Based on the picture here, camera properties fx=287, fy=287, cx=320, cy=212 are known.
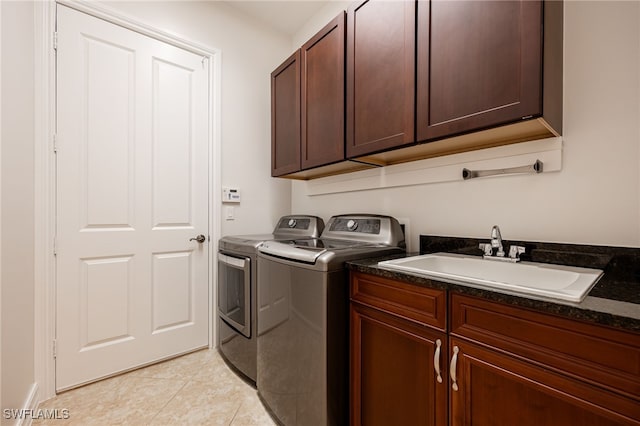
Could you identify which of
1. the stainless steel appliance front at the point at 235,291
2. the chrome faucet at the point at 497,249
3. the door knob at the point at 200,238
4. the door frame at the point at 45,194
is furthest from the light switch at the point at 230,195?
the chrome faucet at the point at 497,249

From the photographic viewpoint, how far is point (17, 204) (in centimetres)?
142

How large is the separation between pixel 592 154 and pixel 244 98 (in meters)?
2.40

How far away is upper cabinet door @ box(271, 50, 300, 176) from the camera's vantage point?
208cm

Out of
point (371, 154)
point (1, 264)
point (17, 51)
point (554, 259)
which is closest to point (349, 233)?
point (371, 154)

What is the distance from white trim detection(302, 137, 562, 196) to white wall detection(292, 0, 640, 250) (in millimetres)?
62

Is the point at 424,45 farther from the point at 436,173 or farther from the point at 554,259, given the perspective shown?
the point at 554,259

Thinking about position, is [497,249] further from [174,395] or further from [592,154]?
[174,395]

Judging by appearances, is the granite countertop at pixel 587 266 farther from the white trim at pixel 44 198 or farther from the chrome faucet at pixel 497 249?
the white trim at pixel 44 198

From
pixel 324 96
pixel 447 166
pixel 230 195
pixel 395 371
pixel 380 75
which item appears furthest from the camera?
pixel 230 195

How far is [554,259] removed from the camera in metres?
1.20

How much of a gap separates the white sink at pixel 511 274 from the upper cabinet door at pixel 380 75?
0.61 meters

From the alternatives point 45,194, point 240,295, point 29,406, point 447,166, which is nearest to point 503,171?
point 447,166

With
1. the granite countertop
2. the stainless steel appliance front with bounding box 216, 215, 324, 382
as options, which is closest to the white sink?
the granite countertop

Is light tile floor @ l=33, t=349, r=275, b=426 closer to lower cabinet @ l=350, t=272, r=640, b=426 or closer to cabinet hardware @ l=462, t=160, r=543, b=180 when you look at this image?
lower cabinet @ l=350, t=272, r=640, b=426
